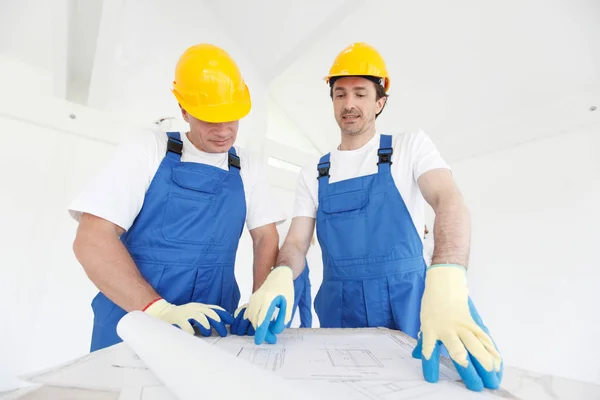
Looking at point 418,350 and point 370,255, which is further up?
point 370,255

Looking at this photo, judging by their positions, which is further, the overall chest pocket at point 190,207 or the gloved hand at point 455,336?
the overall chest pocket at point 190,207

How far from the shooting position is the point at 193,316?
0.82 m

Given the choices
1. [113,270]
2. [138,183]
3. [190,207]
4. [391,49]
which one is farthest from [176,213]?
[391,49]

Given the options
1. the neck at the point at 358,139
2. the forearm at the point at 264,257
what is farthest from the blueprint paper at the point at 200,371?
the neck at the point at 358,139

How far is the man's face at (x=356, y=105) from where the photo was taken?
1332mm

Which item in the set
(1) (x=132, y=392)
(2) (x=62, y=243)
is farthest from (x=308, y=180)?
(2) (x=62, y=243)

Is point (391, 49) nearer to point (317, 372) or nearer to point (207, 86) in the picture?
point (207, 86)

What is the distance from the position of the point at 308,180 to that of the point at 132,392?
1.04 meters

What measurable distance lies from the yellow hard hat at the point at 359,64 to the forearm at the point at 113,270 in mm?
1033

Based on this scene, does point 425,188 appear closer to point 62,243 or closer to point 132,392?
point 132,392

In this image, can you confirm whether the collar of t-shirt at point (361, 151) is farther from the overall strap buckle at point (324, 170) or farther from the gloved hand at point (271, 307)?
the gloved hand at point (271, 307)

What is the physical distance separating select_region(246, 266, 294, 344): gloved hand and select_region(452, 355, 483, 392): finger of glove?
0.41 metres

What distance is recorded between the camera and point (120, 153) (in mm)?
1070

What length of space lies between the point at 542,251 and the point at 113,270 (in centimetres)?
244
